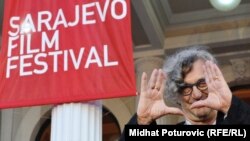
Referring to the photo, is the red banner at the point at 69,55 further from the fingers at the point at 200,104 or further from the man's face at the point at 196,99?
the fingers at the point at 200,104

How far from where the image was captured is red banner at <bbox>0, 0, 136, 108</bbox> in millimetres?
5035

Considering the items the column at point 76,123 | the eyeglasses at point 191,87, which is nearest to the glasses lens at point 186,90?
the eyeglasses at point 191,87

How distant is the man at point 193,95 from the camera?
363 centimetres

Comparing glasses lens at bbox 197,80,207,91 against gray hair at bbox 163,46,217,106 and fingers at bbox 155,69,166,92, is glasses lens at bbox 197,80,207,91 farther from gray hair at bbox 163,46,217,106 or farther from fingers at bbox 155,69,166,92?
fingers at bbox 155,69,166,92

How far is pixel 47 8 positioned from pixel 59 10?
5.3 inches

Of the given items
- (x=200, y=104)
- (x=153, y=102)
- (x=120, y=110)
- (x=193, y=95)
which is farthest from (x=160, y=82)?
(x=120, y=110)

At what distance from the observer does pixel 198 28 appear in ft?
31.4

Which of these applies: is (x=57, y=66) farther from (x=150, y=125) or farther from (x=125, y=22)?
(x=150, y=125)

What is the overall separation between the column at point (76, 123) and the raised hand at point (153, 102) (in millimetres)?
1356

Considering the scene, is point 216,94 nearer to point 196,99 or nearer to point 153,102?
point 196,99

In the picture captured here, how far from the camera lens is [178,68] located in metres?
3.97

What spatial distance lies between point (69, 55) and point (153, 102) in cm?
154

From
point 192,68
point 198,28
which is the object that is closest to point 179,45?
point 198,28

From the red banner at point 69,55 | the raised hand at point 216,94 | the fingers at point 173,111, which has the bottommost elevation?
the fingers at point 173,111
